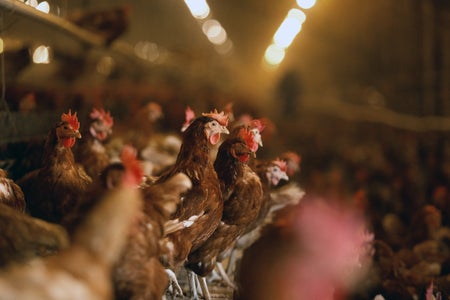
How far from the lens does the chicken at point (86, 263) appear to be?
5.94 ft

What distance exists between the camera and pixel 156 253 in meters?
2.62

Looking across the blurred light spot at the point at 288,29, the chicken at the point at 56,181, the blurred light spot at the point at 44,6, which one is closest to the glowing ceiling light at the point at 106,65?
the blurred light spot at the point at 288,29

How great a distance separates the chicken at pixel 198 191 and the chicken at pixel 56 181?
1.89 feet

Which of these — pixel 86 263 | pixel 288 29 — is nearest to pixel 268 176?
pixel 86 263

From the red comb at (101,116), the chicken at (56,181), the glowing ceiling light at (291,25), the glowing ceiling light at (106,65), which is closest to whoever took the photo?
the chicken at (56,181)

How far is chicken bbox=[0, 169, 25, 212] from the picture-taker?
3.07 meters

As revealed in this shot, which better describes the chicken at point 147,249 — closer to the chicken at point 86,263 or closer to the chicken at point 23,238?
the chicken at point 86,263

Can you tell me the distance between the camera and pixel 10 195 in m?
3.13

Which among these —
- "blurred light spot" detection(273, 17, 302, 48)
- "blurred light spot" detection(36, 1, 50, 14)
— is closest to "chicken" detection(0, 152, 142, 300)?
"blurred light spot" detection(36, 1, 50, 14)

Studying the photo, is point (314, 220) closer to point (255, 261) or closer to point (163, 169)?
point (255, 261)

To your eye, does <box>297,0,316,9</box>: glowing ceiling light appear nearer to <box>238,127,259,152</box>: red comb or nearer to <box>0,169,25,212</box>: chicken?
<box>238,127,259,152</box>: red comb

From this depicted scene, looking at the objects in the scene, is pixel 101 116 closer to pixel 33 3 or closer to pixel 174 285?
pixel 33 3

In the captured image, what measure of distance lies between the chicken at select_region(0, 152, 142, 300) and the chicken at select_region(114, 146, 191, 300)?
3.8 inches

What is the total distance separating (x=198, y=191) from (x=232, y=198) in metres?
0.46
